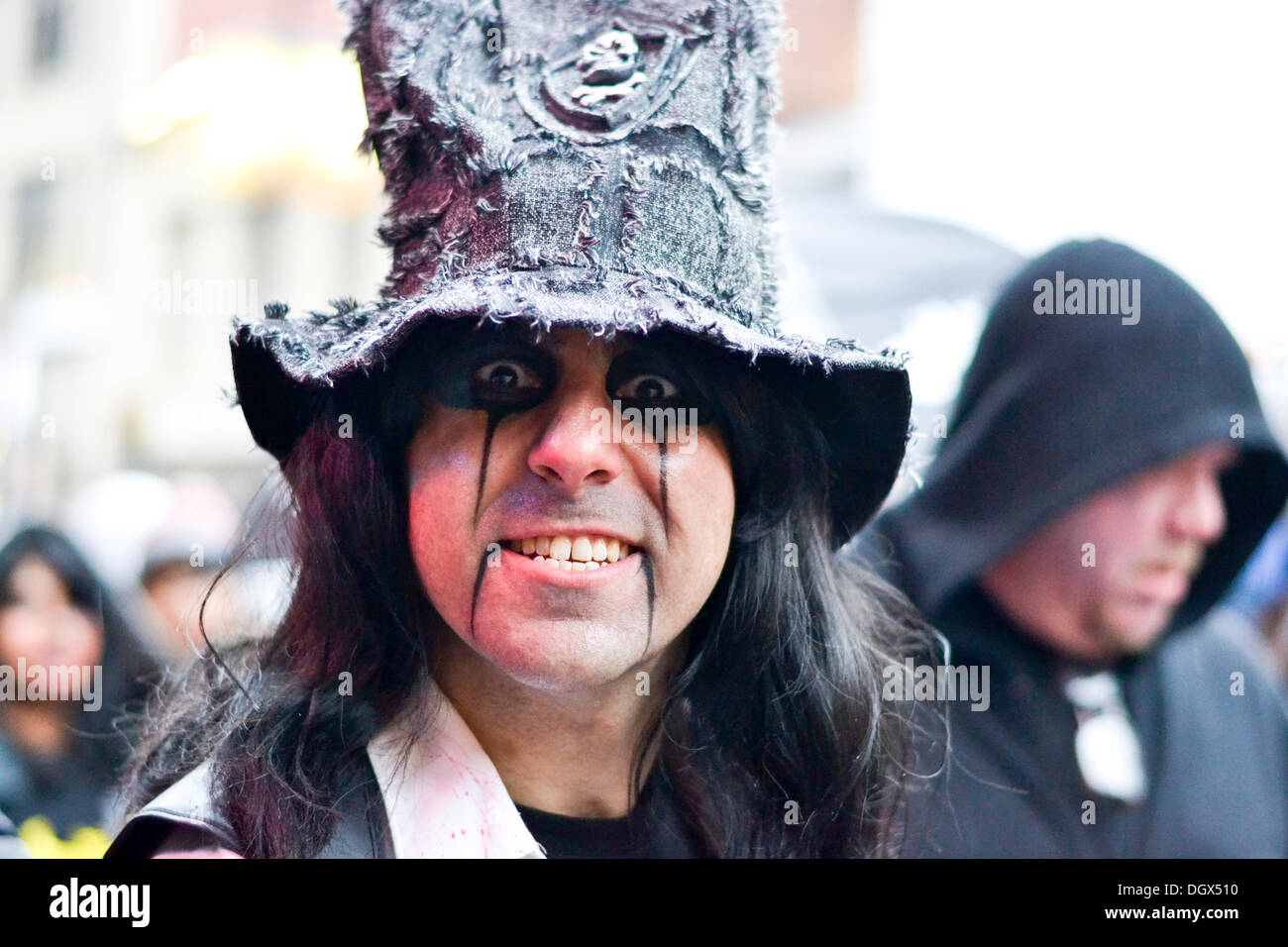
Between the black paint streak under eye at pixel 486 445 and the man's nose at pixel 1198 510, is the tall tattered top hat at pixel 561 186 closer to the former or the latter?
the black paint streak under eye at pixel 486 445

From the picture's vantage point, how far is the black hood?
7.23 feet

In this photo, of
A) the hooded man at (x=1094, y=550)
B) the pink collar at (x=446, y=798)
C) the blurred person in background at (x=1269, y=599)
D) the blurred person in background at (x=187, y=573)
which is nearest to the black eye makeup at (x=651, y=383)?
the pink collar at (x=446, y=798)

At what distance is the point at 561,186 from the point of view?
1344mm

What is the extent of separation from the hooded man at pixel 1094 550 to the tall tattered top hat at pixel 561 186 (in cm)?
86

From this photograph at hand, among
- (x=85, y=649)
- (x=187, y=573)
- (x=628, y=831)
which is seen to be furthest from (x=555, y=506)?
(x=187, y=573)

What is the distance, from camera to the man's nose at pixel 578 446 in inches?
51.8

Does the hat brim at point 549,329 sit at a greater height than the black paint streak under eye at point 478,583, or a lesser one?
greater

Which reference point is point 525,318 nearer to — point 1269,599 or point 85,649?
point 85,649

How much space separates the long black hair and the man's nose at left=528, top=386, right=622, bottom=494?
13 centimetres

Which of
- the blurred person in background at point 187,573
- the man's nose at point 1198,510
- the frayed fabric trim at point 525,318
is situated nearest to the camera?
the frayed fabric trim at point 525,318

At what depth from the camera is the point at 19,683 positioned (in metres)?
2.44

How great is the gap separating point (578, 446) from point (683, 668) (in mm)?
379
